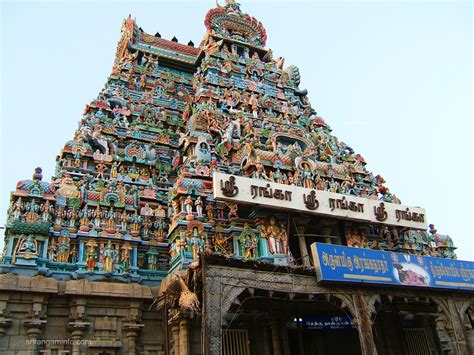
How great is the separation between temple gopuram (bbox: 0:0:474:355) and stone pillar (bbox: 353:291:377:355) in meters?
0.04

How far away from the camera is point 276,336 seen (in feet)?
A: 55.5

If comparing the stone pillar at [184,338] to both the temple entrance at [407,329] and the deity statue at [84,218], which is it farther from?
the temple entrance at [407,329]

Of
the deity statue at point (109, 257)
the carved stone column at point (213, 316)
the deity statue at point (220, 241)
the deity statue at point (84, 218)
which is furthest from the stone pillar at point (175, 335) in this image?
the deity statue at point (84, 218)

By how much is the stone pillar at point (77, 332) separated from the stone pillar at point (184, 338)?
3589 mm

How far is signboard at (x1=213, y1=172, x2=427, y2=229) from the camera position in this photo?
18188mm

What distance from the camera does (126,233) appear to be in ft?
60.1

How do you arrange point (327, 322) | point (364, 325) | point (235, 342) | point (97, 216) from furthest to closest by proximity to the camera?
point (97, 216)
point (327, 322)
point (235, 342)
point (364, 325)

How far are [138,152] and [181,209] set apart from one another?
5.43 metres

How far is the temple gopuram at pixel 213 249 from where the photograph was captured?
48.5 ft

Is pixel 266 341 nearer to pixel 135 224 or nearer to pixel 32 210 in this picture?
pixel 135 224

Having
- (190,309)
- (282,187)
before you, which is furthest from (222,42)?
(190,309)

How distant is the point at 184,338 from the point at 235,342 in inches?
98.2

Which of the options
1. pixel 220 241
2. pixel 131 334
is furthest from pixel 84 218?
pixel 220 241

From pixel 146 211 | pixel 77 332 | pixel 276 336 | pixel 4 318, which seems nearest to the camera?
pixel 4 318
